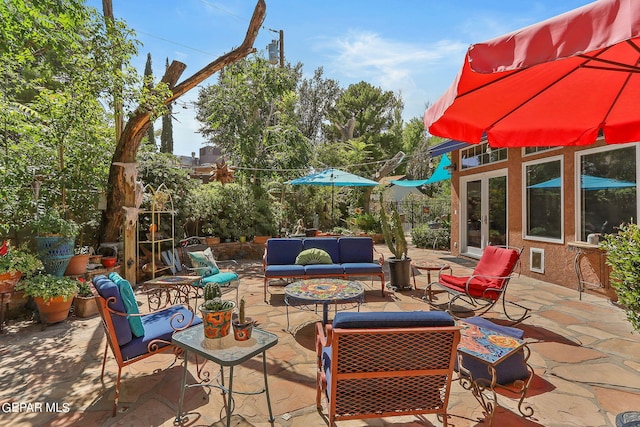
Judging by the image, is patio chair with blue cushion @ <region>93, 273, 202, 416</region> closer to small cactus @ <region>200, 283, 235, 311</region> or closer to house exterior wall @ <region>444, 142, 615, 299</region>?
small cactus @ <region>200, 283, 235, 311</region>

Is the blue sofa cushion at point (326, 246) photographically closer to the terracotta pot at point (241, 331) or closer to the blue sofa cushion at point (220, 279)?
the blue sofa cushion at point (220, 279)

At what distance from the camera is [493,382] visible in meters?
2.09

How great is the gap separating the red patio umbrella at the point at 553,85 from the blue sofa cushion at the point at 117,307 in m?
2.63

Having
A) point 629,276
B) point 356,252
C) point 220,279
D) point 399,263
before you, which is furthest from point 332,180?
point 629,276

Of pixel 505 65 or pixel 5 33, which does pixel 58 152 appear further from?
pixel 505 65

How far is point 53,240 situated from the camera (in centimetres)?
450

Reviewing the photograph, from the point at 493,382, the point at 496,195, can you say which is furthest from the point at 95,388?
the point at 496,195

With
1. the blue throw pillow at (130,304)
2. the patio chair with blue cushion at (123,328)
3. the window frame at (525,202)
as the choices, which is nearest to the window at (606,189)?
the window frame at (525,202)

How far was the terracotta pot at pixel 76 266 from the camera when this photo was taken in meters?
4.91

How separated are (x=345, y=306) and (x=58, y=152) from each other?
5.44 m

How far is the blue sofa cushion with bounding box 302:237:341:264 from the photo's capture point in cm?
601

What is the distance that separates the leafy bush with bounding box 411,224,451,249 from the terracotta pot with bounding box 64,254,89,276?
9.87 m

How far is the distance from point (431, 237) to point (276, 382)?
973 centimetres

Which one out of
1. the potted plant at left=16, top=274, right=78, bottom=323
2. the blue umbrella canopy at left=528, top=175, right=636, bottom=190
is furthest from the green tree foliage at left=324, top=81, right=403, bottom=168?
the potted plant at left=16, top=274, right=78, bottom=323
